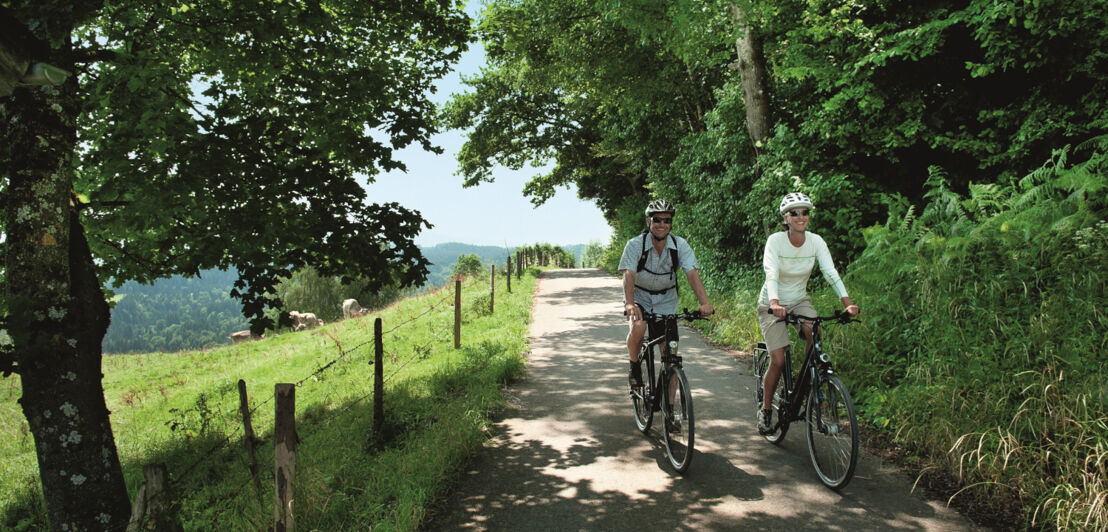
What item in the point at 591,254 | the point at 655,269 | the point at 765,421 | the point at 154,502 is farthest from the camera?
the point at 591,254

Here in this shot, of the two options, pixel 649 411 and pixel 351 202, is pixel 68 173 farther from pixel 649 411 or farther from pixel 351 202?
pixel 649 411

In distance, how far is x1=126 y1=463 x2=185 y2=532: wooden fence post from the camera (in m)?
3.12

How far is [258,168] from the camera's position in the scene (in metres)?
5.13

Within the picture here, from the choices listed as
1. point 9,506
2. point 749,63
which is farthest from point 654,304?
point 9,506

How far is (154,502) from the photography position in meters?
3.19

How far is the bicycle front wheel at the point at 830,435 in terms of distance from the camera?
3.66 m

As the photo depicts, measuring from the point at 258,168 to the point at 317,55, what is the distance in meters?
1.88

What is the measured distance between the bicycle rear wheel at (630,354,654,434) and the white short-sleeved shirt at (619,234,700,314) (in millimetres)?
533

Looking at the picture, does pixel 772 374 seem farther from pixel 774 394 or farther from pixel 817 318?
pixel 817 318

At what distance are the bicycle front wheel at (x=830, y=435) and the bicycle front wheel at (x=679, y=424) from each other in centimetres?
95

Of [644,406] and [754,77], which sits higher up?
[754,77]

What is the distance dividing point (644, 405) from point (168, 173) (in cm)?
528

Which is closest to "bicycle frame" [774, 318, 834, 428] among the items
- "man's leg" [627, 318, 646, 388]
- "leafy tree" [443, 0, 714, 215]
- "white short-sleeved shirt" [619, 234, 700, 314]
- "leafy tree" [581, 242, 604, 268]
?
"white short-sleeved shirt" [619, 234, 700, 314]

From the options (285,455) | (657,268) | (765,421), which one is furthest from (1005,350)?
(285,455)
